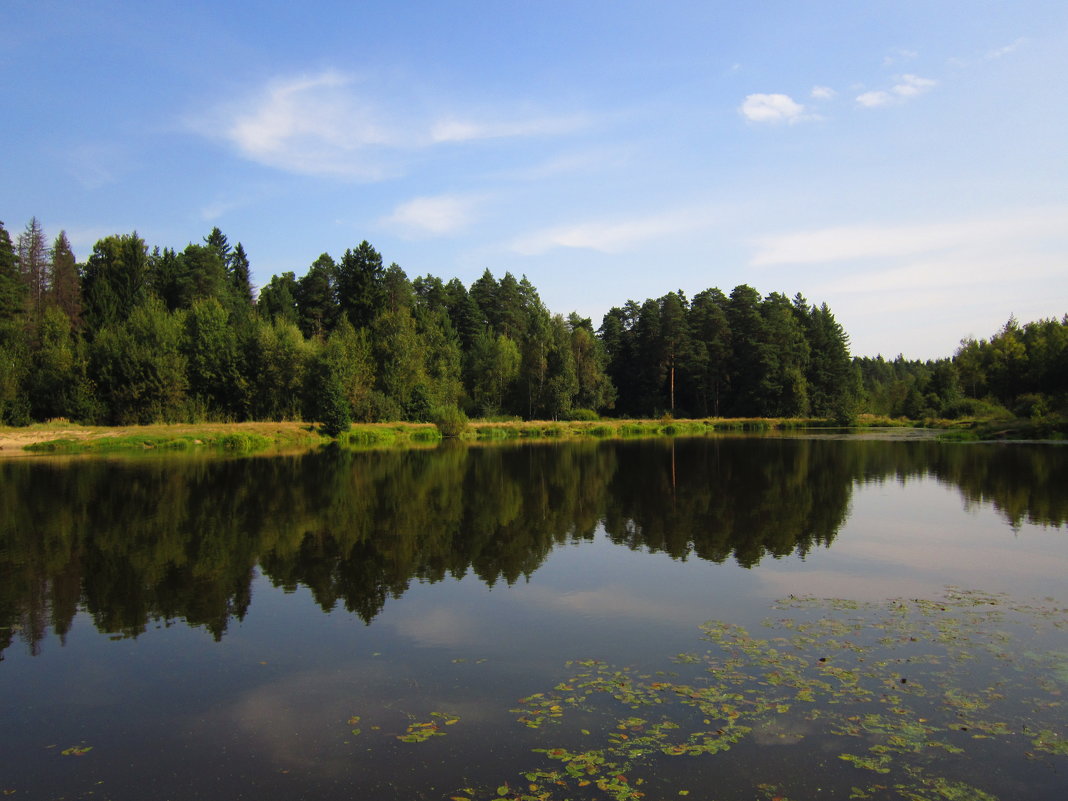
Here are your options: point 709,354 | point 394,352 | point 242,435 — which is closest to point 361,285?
point 394,352

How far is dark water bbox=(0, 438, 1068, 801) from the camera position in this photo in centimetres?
566

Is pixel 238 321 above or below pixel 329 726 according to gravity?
above

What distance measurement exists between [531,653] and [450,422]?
53.0 m

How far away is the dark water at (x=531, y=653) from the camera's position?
5.66 meters

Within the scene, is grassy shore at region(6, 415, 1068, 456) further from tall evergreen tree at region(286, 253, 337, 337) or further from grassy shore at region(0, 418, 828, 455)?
tall evergreen tree at region(286, 253, 337, 337)

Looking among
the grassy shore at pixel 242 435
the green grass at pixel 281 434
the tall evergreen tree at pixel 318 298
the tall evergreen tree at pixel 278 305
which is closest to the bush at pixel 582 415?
the green grass at pixel 281 434

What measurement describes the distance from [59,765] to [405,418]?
5844cm

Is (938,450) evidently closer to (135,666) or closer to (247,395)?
(135,666)

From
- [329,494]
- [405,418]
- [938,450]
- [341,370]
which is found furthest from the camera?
[405,418]

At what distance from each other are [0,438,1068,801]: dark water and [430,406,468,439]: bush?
41.3m

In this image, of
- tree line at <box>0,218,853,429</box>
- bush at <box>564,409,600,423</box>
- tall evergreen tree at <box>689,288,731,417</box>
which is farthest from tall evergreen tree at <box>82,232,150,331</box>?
tall evergreen tree at <box>689,288,731,417</box>

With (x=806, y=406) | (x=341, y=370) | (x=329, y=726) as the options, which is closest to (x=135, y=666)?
Result: (x=329, y=726)

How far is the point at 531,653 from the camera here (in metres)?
8.47

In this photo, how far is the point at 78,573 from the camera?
1244cm
